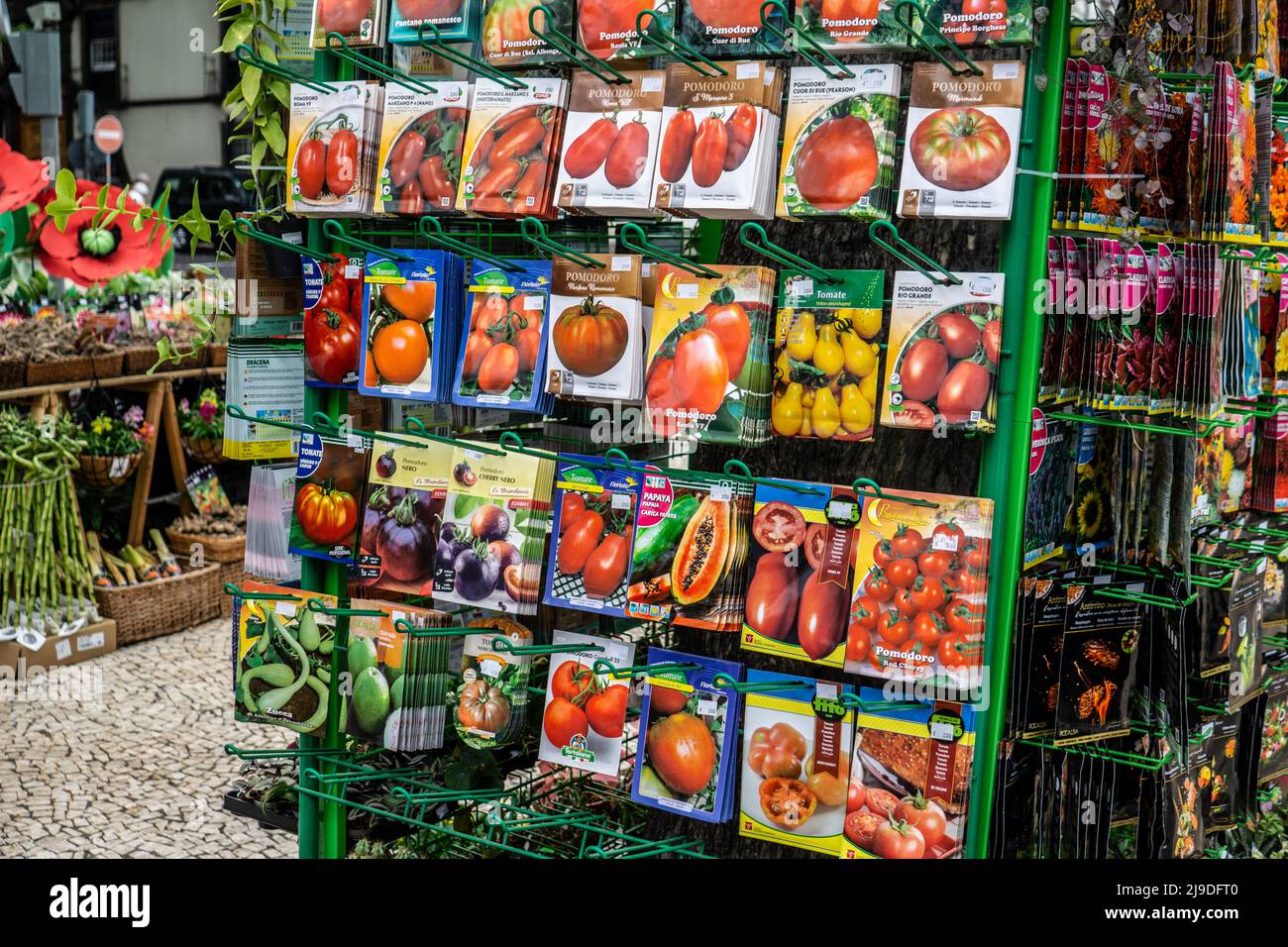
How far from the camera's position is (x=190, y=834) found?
3869 millimetres

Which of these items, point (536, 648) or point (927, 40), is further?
point (536, 648)

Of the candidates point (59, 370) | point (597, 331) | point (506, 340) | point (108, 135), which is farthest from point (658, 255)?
point (108, 135)

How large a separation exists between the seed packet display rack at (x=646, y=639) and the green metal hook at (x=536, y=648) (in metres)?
0.10

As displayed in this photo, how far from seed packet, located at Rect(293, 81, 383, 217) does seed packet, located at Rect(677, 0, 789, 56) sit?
709mm

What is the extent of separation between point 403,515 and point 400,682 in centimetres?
35

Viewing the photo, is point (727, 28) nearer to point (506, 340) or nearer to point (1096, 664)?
point (506, 340)

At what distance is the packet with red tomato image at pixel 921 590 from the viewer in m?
2.05

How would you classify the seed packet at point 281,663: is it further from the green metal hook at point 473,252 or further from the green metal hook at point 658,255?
the green metal hook at point 658,255

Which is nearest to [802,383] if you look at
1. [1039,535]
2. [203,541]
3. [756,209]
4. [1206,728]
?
[756,209]

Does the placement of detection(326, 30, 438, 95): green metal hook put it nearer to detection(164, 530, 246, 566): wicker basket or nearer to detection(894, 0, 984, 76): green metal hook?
detection(894, 0, 984, 76): green metal hook

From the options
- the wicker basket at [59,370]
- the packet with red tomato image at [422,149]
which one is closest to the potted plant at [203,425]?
the wicker basket at [59,370]

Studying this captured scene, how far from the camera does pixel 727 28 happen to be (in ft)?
7.13

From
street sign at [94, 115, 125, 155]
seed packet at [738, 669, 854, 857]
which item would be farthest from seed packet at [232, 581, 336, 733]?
street sign at [94, 115, 125, 155]

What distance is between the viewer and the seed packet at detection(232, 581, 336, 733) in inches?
105
